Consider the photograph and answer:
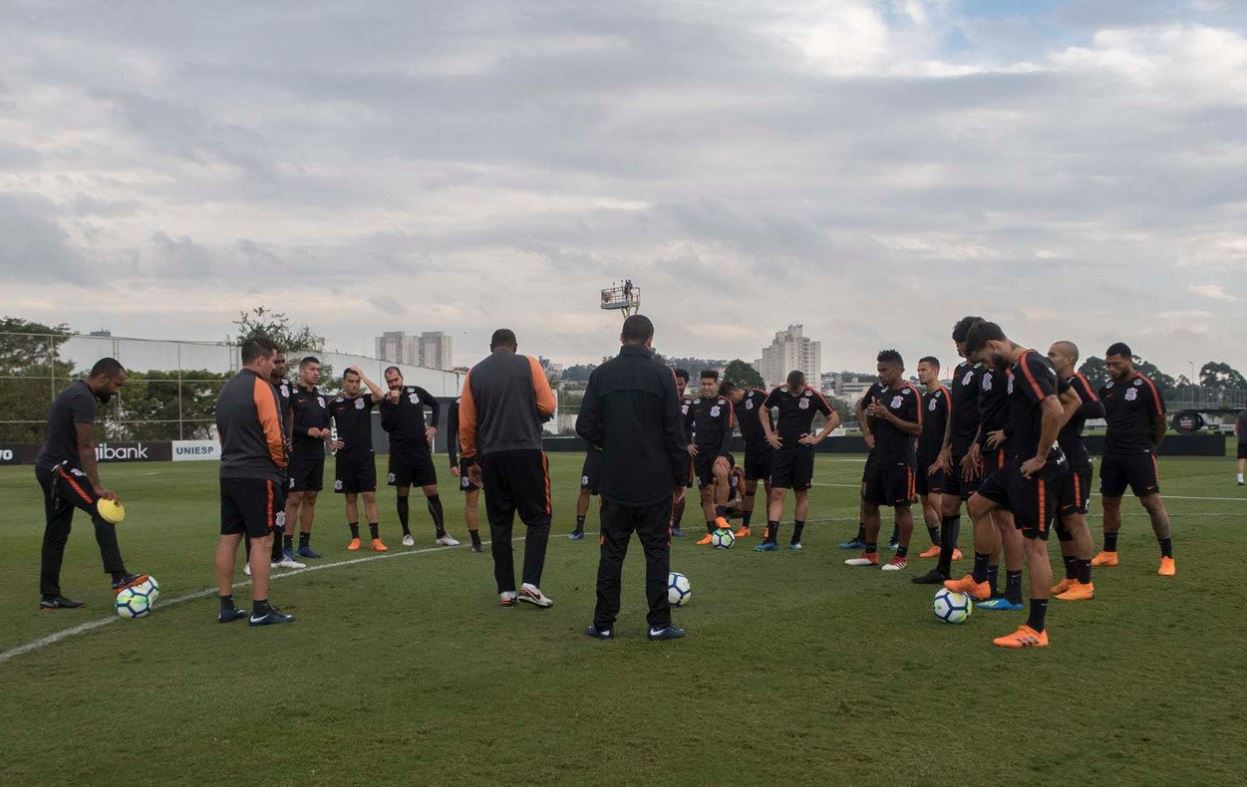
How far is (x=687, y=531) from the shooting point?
13.5 metres

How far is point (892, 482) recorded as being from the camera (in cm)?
1034

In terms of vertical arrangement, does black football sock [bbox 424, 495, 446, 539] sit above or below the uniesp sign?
above

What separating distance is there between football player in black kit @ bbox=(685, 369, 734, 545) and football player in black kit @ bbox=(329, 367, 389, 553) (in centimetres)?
395

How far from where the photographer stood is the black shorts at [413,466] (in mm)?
11852

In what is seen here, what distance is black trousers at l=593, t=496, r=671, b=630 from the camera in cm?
688

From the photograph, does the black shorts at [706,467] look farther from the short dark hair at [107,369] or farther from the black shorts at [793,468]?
the short dark hair at [107,369]

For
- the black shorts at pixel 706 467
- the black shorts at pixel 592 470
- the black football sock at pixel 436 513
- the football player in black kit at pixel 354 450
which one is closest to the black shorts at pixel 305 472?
the football player in black kit at pixel 354 450

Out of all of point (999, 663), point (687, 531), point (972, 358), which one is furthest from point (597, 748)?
point (687, 531)

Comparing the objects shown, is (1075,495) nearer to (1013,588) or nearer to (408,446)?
(1013,588)

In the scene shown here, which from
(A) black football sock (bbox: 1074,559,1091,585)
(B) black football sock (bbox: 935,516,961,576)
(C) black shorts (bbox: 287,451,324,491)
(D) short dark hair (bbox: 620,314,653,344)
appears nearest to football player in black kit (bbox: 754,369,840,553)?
(B) black football sock (bbox: 935,516,961,576)

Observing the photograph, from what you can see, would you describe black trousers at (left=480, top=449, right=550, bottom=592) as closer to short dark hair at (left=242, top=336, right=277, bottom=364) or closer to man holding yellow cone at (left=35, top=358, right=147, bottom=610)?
short dark hair at (left=242, top=336, right=277, bottom=364)

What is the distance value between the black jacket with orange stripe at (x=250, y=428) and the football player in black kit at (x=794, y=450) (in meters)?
5.75

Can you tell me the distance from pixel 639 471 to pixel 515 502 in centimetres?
154

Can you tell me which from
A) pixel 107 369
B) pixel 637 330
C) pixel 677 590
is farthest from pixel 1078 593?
pixel 107 369
